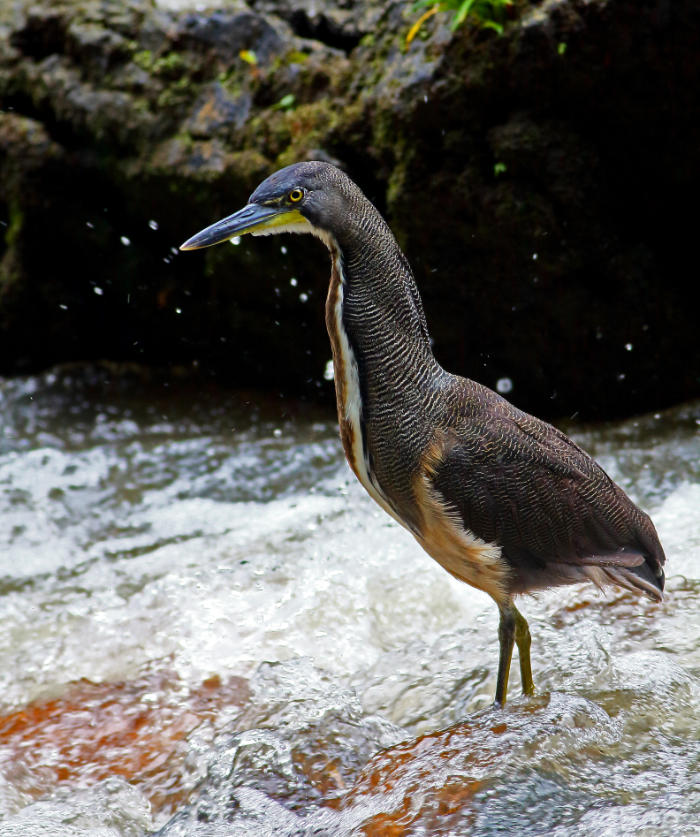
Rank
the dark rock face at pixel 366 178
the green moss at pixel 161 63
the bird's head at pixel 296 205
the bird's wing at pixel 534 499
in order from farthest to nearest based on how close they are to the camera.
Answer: the green moss at pixel 161 63 → the dark rock face at pixel 366 178 → the bird's wing at pixel 534 499 → the bird's head at pixel 296 205

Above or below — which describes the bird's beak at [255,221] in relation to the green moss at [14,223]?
above

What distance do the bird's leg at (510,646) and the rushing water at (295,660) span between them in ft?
0.38

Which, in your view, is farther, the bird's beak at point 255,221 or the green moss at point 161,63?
the green moss at point 161,63

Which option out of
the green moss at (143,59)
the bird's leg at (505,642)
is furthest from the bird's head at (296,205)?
the green moss at (143,59)

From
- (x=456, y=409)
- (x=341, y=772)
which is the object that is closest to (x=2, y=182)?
(x=456, y=409)

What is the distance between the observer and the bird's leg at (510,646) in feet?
11.1

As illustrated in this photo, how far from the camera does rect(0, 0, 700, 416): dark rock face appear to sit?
5.35m

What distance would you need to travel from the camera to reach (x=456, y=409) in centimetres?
329

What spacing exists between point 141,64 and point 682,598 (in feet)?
15.9

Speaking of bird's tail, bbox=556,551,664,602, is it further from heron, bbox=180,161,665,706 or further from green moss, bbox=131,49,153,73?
green moss, bbox=131,49,153,73

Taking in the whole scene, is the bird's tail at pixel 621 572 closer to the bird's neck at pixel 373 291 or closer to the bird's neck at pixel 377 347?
the bird's neck at pixel 377 347

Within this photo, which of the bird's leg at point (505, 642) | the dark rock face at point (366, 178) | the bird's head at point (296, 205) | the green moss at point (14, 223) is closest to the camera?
the bird's head at point (296, 205)

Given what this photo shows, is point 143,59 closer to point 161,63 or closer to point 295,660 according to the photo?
point 161,63

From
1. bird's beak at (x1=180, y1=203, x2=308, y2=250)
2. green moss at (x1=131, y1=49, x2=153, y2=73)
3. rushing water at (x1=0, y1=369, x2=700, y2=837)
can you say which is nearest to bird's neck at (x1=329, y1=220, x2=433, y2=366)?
bird's beak at (x1=180, y1=203, x2=308, y2=250)
